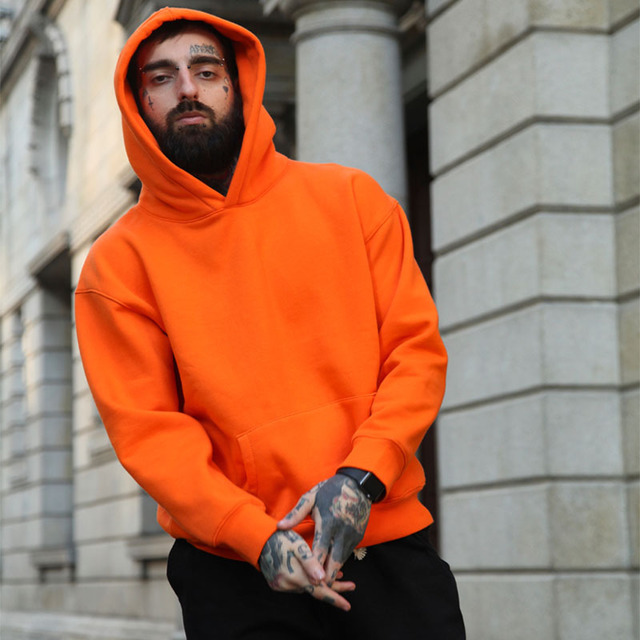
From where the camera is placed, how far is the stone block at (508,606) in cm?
675

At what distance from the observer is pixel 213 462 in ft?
8.87

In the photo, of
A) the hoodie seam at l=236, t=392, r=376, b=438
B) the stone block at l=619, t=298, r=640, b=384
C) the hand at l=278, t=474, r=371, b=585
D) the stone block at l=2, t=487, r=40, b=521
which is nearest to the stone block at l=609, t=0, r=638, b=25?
the stone block at l=619, t=298, r=640, b=384

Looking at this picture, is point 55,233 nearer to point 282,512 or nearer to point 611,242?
point 611,242

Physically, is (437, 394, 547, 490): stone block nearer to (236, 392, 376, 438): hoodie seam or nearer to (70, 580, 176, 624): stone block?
(236, 392, 376, 438): hoodie seam

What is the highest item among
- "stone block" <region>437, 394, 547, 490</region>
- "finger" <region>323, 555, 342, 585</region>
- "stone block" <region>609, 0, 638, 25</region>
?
"stone block" <region>609, 0, 638, 25</region>

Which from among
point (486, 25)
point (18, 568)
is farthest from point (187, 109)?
point (18, 568)

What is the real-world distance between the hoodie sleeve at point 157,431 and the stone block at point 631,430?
4324 millimetres

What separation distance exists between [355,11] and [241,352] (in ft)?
19.3

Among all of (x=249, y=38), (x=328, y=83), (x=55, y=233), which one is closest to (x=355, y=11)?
(x=328, y=83)

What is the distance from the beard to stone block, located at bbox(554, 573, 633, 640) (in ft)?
14.5

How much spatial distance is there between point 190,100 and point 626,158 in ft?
14.9

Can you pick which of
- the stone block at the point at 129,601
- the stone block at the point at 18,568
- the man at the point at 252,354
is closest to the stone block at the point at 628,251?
the man at the point at 252,354

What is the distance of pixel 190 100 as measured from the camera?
2752mm

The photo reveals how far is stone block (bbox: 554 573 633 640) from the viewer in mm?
6656
